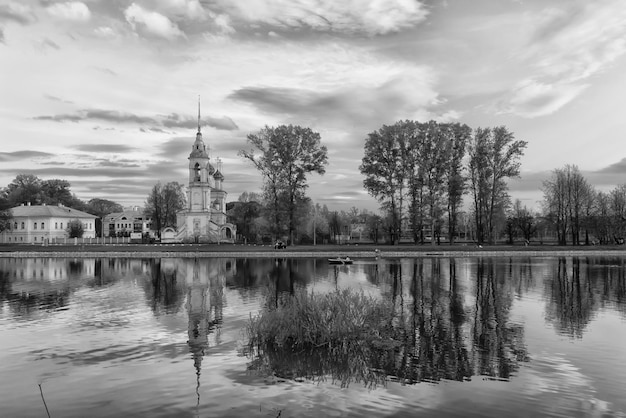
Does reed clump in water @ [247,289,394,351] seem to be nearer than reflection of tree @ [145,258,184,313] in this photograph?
Yes

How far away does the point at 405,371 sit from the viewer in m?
14.2

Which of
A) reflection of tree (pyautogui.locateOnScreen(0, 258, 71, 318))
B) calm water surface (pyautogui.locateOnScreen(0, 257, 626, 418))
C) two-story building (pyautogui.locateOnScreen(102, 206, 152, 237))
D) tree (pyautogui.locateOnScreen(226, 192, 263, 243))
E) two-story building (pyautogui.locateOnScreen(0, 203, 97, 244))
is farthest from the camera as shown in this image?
two-story building (pyautogui.locateOnScreen(102, 206, 152, 237))

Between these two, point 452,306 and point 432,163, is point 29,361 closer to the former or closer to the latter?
point 452,306

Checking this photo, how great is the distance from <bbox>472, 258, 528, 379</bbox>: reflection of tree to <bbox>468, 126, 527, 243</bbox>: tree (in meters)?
45.9

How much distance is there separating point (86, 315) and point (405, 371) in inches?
628

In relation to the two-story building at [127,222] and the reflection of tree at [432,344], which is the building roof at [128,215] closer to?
the two-story building at [127,222]

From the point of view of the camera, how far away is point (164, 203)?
12481 cm

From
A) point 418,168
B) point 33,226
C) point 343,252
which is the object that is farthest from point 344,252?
point 33,226

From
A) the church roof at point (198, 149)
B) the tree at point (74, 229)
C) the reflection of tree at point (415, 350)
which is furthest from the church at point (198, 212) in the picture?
the reflection of tree at point (415, 350)

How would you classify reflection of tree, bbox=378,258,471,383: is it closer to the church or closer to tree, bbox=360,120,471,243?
tree, bbox=360,120,471,243

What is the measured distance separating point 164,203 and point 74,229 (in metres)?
21.5

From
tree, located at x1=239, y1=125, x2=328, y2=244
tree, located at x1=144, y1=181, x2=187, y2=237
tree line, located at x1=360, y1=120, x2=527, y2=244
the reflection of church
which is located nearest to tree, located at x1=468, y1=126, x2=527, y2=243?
tree line, located at x1=360, y1=120, x2=527, y2=244

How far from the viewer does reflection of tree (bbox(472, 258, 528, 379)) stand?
14797 millimetres

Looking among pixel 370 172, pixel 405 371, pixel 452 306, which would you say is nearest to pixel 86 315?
pixel 405 371
